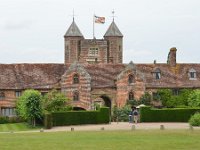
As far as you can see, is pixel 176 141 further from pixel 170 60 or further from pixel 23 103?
pixel 170 60

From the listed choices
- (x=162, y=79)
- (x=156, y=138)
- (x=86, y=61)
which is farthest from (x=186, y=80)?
(x=156, y=138)

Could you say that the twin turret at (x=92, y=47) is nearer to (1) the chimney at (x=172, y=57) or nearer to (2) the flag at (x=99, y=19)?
(2) the flag at (x=99, y=19)

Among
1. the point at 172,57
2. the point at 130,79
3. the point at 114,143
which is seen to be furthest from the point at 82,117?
the point at 114,143

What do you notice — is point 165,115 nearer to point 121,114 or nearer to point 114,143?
point 121,114

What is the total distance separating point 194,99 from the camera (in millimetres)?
76688

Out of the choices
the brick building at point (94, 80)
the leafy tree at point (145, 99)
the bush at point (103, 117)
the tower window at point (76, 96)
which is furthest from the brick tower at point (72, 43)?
the bush at point (103, 117)

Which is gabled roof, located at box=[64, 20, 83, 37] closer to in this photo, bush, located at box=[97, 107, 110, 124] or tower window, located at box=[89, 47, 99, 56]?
tower window, located at box=[89, 47, 99, 56]

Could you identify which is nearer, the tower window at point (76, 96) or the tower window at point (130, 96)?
the tower window at point (76, 96)

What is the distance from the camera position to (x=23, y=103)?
68625mm

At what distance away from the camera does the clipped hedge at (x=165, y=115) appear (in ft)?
214

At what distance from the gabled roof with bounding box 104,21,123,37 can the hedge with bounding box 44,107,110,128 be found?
37596 millimetres

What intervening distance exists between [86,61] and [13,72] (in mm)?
19473

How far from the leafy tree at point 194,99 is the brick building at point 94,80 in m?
4.03

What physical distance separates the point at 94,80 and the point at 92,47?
59.0 feet
